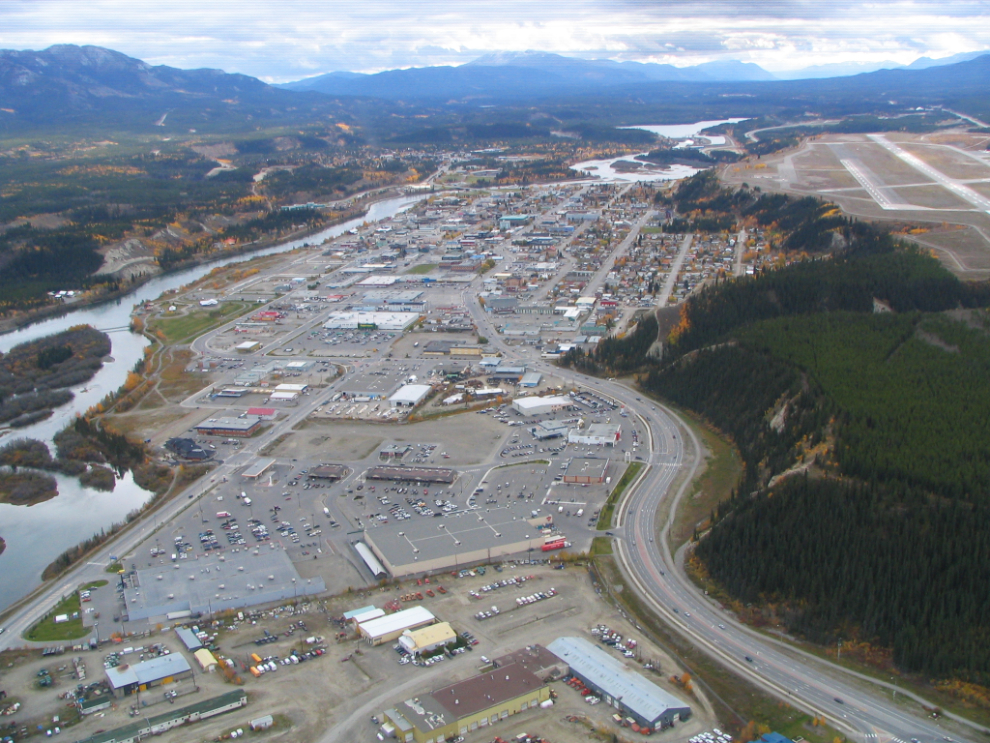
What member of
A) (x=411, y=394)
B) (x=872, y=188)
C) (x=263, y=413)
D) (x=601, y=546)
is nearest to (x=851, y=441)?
(x=601, y=546)

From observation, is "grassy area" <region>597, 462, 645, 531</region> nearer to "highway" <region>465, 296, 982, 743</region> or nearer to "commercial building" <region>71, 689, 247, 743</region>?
"highway" <region>465, 296, 982, 743</region>

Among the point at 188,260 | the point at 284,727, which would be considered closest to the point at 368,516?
the point at 284,727

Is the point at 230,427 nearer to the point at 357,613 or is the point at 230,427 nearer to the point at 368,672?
the point at 357,613

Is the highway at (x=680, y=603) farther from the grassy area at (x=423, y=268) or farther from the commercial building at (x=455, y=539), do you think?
the grassy area at (x=423, y=268)

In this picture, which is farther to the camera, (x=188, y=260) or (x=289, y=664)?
(x=188, y=260)

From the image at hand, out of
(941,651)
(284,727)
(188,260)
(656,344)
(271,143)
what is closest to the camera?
(284,727)

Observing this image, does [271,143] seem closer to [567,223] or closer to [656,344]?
[567,223]

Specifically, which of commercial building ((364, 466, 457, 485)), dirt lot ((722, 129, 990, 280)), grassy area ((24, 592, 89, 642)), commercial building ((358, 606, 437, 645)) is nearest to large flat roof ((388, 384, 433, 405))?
commercial building ((364, 466, 457, 485))
